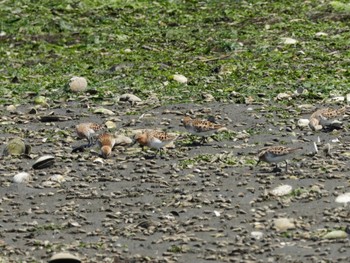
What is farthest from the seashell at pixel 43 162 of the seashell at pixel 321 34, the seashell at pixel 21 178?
the seashell at pixel 321 34

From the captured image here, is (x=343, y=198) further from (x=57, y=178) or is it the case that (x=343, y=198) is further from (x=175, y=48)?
(x=175, y=48)

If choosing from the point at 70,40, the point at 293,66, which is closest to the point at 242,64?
the point at 293,66

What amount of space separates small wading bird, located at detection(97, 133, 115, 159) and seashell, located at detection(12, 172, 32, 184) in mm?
1075

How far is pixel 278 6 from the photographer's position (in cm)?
2280

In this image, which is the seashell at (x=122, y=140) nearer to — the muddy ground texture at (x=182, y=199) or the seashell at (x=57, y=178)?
the muddy ground texture at (x=182, y=199)

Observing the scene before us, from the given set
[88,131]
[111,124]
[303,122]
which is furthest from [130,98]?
[303,122]

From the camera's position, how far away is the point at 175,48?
2078 centimetres

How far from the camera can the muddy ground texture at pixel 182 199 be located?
10.7m

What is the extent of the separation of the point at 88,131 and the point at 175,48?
21.3ft

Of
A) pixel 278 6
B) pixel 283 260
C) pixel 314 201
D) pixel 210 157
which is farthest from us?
pixel 278 6

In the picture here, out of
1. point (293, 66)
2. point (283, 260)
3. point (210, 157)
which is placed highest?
point (283, 260)

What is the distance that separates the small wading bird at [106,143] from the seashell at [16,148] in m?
1.00

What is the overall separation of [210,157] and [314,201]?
2309 millimetres

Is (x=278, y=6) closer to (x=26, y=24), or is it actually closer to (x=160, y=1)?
(x=160, y=1)
